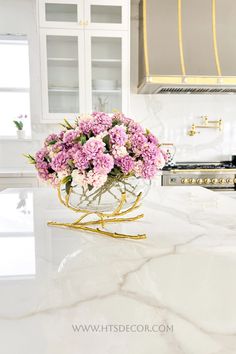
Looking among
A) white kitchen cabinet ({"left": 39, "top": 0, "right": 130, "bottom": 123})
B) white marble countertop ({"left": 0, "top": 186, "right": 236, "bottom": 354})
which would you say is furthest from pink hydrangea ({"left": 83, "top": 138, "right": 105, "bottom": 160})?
white kitchen cabinet ({"left": 39, "top": 0, "right": 130, "bottom": 123})

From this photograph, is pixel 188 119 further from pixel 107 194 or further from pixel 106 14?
pixel 107 194

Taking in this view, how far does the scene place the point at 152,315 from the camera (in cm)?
44

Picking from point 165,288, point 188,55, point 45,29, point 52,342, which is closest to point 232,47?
point 188,55

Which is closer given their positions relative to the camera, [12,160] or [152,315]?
[152,315]

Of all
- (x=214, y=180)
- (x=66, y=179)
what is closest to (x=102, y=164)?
(x=66, y=179)

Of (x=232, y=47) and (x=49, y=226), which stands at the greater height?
(x=232, y=47)

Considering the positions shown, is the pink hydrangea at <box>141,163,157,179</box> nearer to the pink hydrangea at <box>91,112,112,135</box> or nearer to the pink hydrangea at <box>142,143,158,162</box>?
the pink hydrangea at <box>142,143,158,162</box>

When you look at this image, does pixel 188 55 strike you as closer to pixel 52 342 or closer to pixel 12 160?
pixel 12 160

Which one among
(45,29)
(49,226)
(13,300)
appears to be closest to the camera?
(13,300)

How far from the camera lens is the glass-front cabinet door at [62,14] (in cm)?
248

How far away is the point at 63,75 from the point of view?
268 cm

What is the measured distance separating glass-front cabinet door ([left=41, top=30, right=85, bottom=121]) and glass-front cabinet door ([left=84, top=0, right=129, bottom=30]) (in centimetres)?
17

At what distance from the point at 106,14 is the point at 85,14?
0.20m

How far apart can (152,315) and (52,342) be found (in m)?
0.16
